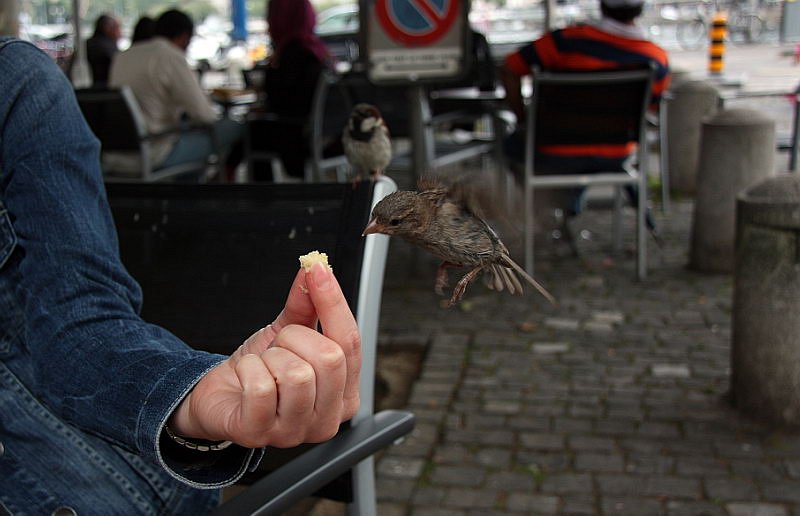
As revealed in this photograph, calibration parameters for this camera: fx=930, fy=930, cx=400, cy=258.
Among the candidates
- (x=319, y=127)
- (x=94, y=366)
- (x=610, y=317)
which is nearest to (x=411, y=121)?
(x=319, y=127)

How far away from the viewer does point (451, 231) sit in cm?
69

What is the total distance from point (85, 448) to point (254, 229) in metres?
0.70

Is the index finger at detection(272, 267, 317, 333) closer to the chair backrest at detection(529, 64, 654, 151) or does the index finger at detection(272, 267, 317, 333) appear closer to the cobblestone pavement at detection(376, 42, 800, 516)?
the cobblestone pavement at detection(376, 42, 800, 516)

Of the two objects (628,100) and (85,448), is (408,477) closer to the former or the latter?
(85,448)

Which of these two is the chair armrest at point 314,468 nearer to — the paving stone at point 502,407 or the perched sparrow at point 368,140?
the perched sparrow at point 368,140

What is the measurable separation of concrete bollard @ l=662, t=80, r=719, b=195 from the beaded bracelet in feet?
27.6

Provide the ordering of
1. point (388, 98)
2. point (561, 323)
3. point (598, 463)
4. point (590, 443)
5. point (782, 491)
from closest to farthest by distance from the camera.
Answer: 1. point (782, 491)
2. point (598, 463)
3. point (590, 443)
4. point (388, 98)
5. point (561, 323)

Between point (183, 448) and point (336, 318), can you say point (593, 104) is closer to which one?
point (183, 448)

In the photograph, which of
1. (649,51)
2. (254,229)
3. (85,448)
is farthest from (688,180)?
(85,448)

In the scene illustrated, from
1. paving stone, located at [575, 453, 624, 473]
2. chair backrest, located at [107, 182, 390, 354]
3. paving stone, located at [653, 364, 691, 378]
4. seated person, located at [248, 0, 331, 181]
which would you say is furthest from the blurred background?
chair backrest, located at [107, 182, 390, 354]

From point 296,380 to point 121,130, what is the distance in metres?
5.38

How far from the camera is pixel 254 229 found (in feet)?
6.86

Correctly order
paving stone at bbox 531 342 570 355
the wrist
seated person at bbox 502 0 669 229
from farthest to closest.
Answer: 1. seated person at bbox 502 0 669 229
2. paving stone at bbox 531 342 570 355
3. the wrist

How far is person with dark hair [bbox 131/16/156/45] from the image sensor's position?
806 cm
